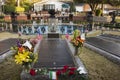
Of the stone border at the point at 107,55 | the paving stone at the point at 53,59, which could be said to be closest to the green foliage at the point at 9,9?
the stone border at the point at 107,55

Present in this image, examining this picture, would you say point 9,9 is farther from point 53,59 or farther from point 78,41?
point 53,59

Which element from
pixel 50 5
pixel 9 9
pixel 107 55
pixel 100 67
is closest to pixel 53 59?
pixel 100 67

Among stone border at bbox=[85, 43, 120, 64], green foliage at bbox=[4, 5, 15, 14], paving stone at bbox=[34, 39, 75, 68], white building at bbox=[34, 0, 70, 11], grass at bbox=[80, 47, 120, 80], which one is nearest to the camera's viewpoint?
grass at bbox=[80, 47, 120, 80]

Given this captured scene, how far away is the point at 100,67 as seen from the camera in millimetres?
10664

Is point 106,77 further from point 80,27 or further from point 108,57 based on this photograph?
point 80,27

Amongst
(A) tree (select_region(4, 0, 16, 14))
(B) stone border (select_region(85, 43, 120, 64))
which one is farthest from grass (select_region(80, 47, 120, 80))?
(A) tree (select_region(4, 0, 16, 14))

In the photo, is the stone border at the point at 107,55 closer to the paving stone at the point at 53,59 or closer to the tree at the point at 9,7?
the paving stone at the point at 53,59

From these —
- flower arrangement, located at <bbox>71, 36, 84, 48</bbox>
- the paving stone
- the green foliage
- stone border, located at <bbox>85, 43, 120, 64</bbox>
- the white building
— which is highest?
the white building

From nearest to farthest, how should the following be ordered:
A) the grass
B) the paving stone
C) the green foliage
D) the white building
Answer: the grass
the paving stone
the green foliage
the white building

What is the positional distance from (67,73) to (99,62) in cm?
399

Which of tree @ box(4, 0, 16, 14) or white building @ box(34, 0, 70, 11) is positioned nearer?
tree @ box(4, 0, 16, 14)

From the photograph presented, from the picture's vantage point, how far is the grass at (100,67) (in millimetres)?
9398

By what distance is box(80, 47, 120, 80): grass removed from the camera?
30.8 feet

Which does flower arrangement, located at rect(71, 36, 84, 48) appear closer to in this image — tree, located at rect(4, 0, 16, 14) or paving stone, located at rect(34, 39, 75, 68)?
paving stone, located at rect(34, 39, 75, 68)
